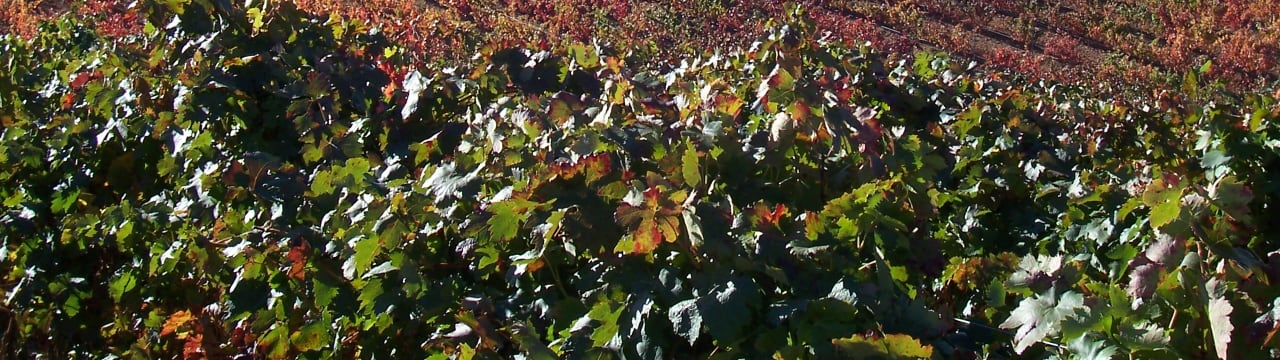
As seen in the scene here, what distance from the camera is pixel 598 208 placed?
226 cm

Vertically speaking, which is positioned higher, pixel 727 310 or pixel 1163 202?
pixel 727 310

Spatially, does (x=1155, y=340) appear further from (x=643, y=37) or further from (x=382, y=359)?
(x=643, y=37)

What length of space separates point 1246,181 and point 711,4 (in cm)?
1077

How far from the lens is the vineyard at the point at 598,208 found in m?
2.03

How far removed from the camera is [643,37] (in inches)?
505

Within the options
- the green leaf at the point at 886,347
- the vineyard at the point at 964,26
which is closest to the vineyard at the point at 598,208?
the green leaf at the point at 886,347

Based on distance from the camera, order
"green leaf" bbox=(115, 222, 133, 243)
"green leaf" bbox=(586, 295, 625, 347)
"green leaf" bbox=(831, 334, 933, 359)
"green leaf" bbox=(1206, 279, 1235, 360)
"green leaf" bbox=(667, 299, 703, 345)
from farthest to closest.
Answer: "green leaf" bbox=(115, 222, 133, 243), "green leaf" bbox=(586, 295, 625, 347), "green leaf" bbox=(667, 299, 703, 345), "green leaf" bbox=(831, 334, 933, 359), "green leaf" bbox=(1206, 279, 1235, 360)

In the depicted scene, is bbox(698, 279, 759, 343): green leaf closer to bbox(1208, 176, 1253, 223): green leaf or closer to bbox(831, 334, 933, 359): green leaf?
bbox(831, 334, 933, 359): green leaf

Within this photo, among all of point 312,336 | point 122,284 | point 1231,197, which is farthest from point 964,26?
point 312,336

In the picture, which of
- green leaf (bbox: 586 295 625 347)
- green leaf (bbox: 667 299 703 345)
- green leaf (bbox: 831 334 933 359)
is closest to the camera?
green leaf (bbox: 831 334 933 359)

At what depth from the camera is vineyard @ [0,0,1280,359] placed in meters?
2.03

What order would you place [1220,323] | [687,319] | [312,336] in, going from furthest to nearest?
[312,336]
[687,319]
[1220,323]

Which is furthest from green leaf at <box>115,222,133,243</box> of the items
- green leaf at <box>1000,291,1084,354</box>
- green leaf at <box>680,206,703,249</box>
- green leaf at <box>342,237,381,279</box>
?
green leaf at <box>1000,291,1084,354</box>

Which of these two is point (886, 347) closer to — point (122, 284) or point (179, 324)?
point (179, 324)
